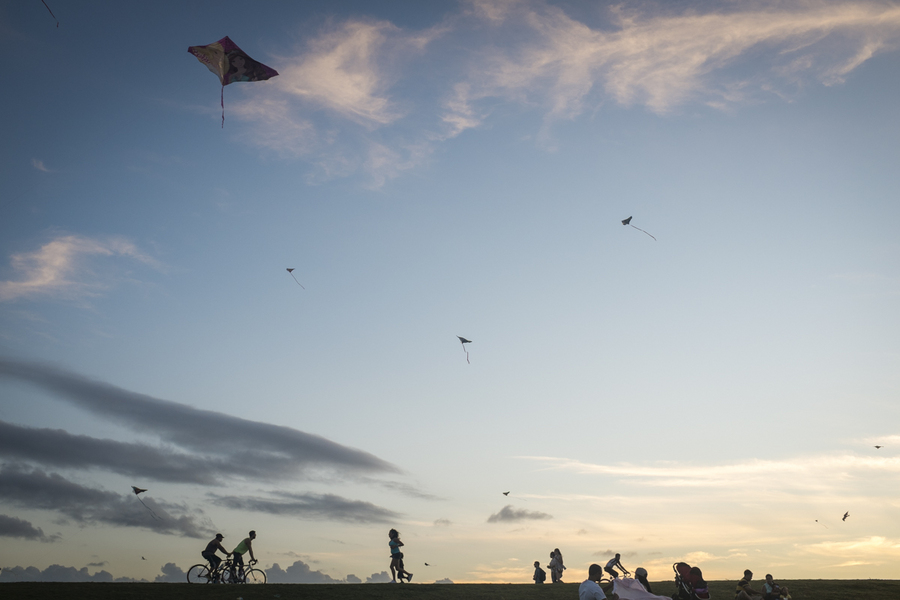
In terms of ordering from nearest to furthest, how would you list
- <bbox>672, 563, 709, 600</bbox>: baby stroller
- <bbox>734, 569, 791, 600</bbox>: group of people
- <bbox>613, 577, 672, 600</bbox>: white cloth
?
<bbox>613, 577, 672, 600</bbox>: white cloth, <bbox>672, 563, 709, 600</bbox>: baby stroller, <bbox>734, 569, 791, 600</bbox>: group of people

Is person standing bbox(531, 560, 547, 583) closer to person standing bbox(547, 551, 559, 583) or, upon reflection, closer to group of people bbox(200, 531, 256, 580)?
person standing bbox(547, 551, 559, 583)

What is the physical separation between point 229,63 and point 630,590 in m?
23.2

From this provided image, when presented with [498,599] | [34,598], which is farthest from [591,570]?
[34,598]

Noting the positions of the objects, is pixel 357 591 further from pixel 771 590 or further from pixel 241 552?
pixel 771 590

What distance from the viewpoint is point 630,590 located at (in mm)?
16422

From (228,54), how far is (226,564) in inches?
788

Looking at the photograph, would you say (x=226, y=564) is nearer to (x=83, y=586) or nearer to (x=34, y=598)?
(x=83, y=586)

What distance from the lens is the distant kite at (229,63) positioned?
2273 centimetres

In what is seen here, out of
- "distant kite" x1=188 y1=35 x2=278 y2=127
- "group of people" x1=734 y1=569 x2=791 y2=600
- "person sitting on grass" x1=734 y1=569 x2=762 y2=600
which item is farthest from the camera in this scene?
"distant kite" x1=188 y1=35 x2=278 y2=127

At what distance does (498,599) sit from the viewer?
71.8 ft

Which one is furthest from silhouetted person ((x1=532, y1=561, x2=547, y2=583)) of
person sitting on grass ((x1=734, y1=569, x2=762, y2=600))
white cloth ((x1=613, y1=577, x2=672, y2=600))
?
white cloth ((x1=613, y1=577, x2=672, y2=600))

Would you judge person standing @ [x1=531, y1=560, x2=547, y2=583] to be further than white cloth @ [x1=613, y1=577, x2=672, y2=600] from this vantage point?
Yes

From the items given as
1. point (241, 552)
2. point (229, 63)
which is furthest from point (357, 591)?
point (229, 63)

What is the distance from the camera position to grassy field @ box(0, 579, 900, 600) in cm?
1972
